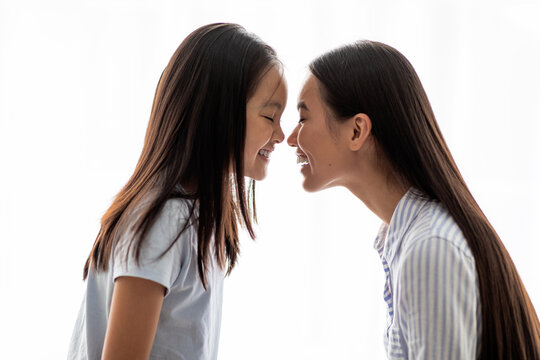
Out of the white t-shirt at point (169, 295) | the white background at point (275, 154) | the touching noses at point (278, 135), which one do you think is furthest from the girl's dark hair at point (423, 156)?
the white background at point (275, 154)

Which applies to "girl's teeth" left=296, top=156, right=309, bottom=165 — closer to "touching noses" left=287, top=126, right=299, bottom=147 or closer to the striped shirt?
"touching noses" left=287, top=126, right=299, bottom=147

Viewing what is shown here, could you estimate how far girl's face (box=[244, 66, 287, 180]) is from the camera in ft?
3.72

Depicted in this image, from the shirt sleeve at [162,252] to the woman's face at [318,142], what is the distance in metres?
0.40

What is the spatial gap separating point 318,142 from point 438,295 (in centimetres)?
47

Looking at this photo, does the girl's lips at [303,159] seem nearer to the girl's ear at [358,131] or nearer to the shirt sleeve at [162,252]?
the girl's ear at [358,131]

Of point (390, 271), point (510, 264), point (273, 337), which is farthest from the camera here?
point (273, 337)

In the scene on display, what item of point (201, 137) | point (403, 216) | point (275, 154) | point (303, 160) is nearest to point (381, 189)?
point (403, 216)

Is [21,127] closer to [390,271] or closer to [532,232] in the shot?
[390,271]

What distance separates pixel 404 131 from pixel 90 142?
1189mm

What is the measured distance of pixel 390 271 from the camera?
111 centimetres

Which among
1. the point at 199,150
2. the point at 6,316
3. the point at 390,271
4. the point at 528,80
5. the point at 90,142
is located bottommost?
the point at 6,316

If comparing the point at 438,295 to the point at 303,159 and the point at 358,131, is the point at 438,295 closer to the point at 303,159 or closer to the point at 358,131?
the point at 358,131

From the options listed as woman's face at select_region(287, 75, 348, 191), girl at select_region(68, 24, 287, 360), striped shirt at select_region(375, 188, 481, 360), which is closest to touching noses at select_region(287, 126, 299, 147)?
woman's face at select_region(287, 75, 348, 191)

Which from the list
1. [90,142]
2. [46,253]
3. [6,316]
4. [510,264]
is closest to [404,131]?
[510,264]
